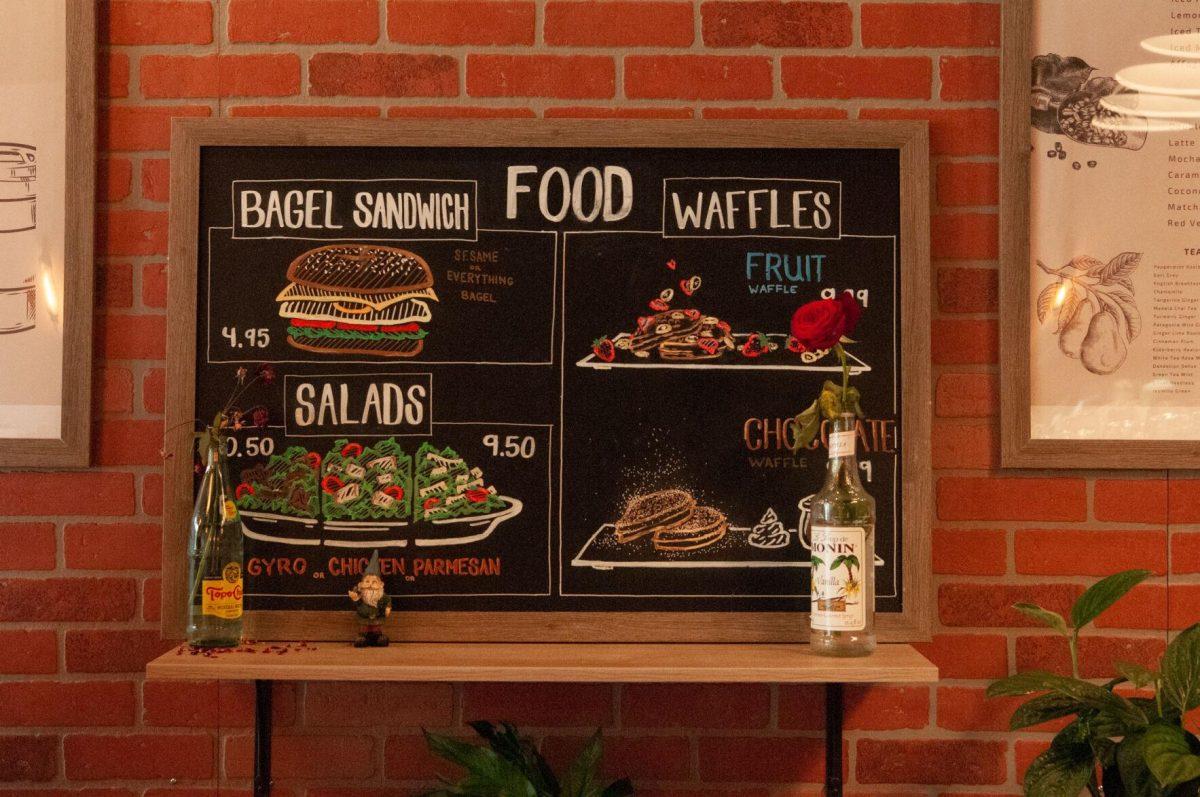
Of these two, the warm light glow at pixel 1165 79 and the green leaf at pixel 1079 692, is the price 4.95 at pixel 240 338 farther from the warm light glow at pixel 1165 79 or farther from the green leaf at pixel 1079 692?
the warm light glow at pixel 1165 79

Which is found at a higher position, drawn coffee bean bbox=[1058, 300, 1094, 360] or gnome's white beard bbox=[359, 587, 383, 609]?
drawn coffee bean bbox=[1058, 300, 1094, 360]

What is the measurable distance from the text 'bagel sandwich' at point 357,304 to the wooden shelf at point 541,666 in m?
0.49

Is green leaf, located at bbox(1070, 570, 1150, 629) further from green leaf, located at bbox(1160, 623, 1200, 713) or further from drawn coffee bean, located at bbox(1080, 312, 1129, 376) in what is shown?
drawn coffee bean, located at bbox(1080, 312, 1129, 376)

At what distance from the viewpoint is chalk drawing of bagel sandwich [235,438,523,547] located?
163 centimetres

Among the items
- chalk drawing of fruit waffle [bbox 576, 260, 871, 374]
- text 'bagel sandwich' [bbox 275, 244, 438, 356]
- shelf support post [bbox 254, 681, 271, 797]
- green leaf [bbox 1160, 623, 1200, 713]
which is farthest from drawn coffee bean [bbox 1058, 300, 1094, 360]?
shelf support post [bbox 254, 681, 271, 797]

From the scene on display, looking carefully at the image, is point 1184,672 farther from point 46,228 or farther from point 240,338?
point 46,228

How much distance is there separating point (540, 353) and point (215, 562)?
2.00ft

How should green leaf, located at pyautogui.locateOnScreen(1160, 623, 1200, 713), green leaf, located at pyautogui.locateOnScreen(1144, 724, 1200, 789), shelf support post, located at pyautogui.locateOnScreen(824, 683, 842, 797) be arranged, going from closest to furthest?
1. green leaf, located at pyautogui.locateOnScreen(1144, 724, 1200, 789)
2. green leaf, located at pyautogui.locateOnScreen(1160, 623, 1200, 713)
3. shelf support post, located at pyautogui.locateOnScreen(824, 683, 842, 797)

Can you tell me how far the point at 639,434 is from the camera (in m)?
1.64

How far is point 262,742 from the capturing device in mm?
1604

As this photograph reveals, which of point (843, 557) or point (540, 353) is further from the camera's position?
point (540, 353)

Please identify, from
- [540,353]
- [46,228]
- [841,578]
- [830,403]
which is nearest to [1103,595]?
[841,578]

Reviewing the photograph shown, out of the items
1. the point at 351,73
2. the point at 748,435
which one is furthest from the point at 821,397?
the point at 351,73

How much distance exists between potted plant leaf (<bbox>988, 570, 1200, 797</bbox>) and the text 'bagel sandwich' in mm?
1050
